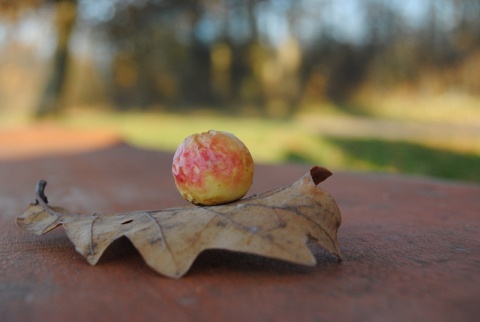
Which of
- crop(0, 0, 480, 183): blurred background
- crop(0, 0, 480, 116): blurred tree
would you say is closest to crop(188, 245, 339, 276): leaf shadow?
crop(0, 0, 480, 183): blurred background

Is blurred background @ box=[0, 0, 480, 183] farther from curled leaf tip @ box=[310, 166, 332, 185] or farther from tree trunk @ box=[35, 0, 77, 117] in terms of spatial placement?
curled leaf tip @ box=[310, 166, 332, 185]

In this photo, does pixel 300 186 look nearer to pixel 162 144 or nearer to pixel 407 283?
pixel 407 283

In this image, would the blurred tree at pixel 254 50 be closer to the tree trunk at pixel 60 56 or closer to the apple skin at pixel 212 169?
the tree trunk at pixel 60 56

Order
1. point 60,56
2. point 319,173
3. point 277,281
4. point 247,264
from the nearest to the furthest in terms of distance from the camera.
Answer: point 277,281
point 247,264
point 319,173
point 60,56

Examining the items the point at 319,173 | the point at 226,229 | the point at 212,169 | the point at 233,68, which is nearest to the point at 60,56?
the point at 233,68

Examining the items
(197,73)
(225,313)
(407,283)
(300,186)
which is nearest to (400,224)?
(300,186)

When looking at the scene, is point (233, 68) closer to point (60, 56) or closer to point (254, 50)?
point (254, 50)
